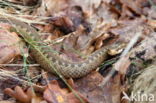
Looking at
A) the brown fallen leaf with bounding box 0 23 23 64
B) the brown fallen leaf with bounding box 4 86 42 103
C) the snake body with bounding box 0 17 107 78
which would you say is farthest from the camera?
the snake body with bounding box 0 17 107 78

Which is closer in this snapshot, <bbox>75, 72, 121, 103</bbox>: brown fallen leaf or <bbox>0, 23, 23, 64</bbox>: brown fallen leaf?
<bbox>75, 72, 121, 103</bbox>: brown fallen leaf

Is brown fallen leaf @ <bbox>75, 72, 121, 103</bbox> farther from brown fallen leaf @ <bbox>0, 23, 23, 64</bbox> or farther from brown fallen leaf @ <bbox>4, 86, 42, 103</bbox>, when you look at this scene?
brown fallen leaf @ <bbox>0, 23, 23, 64</bbox>

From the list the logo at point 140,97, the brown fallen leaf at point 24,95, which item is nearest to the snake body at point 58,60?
the brown fallen leaf at point 24,95

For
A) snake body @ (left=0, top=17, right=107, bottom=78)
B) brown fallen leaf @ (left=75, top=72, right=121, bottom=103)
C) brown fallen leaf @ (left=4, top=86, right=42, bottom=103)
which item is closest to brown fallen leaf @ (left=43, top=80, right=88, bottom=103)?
brown fallen leaf @ (left=4, top=86, right=42, bottom=103)

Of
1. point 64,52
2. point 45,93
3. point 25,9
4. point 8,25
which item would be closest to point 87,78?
point 64,52

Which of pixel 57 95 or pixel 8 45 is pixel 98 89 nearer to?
pixel 57 95

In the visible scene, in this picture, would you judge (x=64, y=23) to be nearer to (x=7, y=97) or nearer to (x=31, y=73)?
(x=31, y=73)

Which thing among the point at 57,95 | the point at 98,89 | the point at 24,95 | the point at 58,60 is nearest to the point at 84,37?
the point at 58,60
